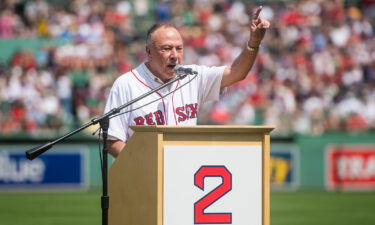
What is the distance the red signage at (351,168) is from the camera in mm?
18531

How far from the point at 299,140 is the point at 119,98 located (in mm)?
12562

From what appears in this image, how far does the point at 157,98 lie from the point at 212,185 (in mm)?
1283

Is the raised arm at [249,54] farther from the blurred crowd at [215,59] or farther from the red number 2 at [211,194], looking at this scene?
the blurred crowd at [215,59]

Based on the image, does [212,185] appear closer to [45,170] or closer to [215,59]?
[45,170]

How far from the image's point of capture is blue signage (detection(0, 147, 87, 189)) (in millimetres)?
17531

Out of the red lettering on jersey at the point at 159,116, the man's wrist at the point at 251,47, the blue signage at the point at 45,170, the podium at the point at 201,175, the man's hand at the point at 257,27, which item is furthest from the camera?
the blue signage at the point at 45,170

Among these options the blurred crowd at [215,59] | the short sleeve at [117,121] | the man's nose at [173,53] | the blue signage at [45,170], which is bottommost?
the blue signage at [45,170]

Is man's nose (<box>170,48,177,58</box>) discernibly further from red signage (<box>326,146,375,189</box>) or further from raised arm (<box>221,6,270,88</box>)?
red signage (<box>326,146,375,189</box>)

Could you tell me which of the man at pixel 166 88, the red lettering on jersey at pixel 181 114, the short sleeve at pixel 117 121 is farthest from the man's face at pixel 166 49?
the short sleeve at pixel 117 121

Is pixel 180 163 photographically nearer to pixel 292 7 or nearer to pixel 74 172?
pixel 74 172

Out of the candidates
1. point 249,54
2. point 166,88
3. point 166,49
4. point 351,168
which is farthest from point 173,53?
point 351,168

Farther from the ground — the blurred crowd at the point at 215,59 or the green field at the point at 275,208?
the blurred crowd at the point at 215,59

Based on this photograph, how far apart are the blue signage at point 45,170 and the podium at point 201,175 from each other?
40.8 ft

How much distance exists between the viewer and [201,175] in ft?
17.5
